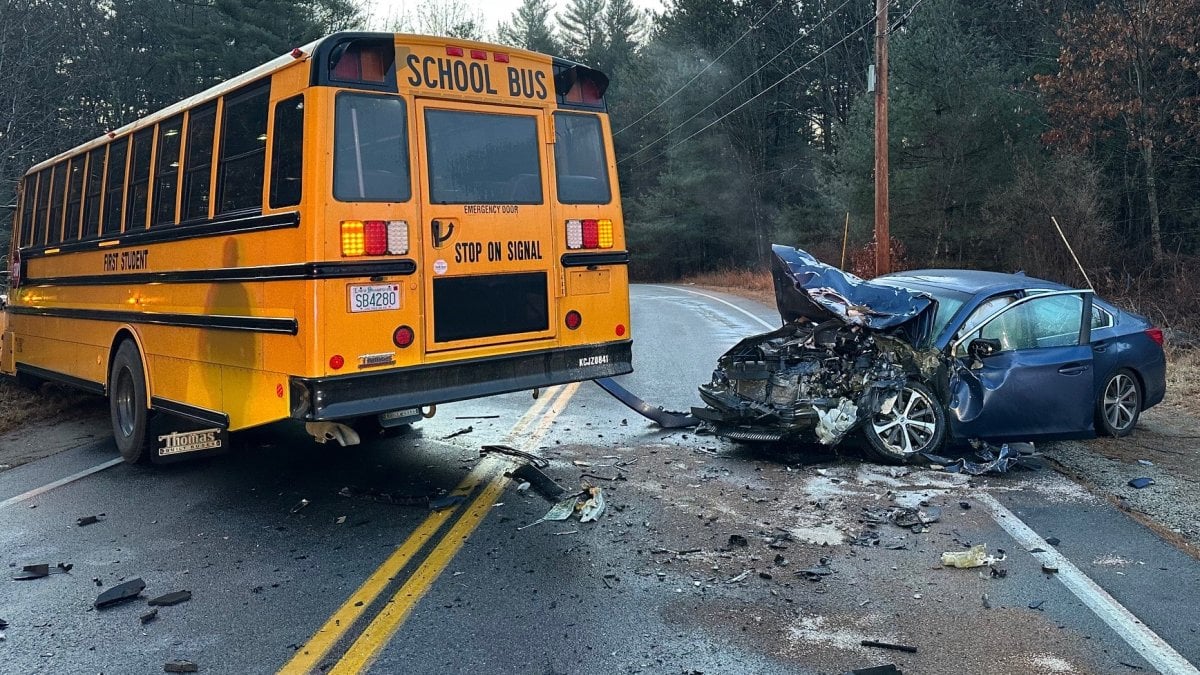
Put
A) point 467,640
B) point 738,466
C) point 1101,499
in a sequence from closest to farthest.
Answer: point 467,640 → point 1101,499 → point 738,466

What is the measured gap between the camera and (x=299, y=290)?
17.9 ft

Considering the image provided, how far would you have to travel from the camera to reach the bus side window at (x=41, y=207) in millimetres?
9656

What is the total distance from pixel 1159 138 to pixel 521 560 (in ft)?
71.9

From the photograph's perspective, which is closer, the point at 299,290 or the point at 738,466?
the point at 299,290

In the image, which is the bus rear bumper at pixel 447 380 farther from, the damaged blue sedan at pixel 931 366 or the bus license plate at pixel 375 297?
the damaged blue sedan at pixel 931 366

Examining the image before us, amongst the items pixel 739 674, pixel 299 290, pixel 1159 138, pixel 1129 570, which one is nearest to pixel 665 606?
pixel 739 674

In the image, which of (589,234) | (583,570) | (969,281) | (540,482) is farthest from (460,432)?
(969,281)

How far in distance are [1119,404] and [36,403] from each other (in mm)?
11369

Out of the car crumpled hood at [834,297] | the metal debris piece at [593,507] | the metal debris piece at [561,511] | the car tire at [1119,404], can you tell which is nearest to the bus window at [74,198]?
the metal debris piece at [561,511]

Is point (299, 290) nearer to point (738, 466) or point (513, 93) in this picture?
point (513, 93)

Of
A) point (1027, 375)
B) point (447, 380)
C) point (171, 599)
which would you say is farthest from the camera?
point (1027, 375)

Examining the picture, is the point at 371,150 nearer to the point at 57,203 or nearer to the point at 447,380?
the point at 447,380

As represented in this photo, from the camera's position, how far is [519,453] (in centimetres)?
729

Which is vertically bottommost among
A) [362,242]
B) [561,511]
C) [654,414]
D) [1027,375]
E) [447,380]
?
[561,511]
